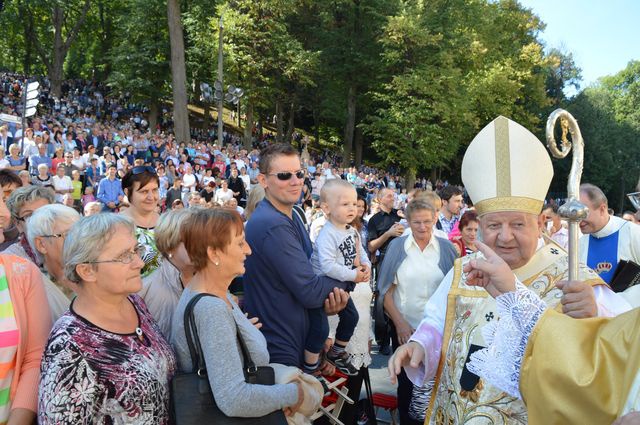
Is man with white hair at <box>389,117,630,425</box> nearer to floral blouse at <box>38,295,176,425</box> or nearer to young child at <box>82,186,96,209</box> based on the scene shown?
floral blouse at <box>38,295,176,425</box>

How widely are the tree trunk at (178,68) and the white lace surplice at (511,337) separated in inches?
945

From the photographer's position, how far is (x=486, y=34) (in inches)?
1358

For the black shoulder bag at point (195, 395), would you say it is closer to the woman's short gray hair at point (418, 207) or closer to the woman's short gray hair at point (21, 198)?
the woman's short gray hair at point (21, 198)

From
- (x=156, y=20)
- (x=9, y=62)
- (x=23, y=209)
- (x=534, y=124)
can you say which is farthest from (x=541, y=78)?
(x=9, y=62)

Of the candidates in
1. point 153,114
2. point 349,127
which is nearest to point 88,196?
point 153,114

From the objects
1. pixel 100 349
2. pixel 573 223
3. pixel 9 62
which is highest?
pixel 9 62

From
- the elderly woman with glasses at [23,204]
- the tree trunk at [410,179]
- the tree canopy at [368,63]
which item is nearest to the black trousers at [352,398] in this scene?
the elderly woman with glasses at [23,204]

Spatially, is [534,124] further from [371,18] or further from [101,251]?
[101,251]

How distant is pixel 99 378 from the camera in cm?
213

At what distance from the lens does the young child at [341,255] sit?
12.0 feet

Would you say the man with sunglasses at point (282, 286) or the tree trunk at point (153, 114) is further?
the tree trunk at point (153, 114)

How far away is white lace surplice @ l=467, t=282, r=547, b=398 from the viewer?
177cm

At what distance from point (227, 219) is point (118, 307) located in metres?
0.63

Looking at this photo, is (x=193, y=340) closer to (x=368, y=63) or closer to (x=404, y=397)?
(x=404, y=397)
